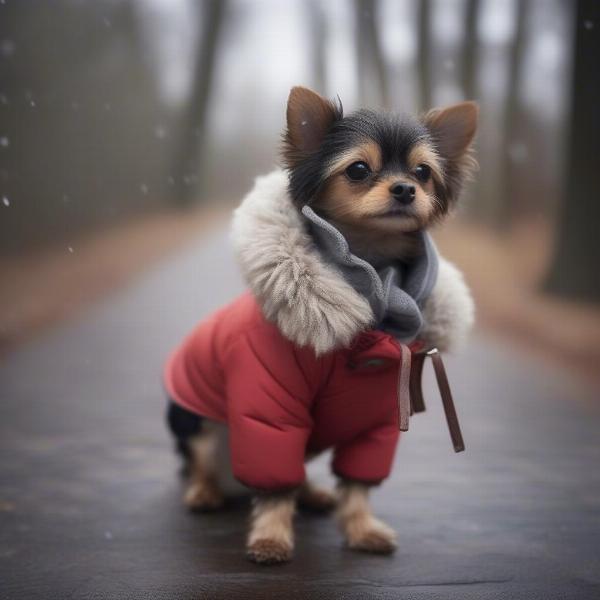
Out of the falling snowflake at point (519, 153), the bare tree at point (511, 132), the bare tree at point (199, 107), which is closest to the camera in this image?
the bare tree at point (511, 132)

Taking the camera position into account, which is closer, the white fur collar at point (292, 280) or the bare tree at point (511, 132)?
the white fur collar at point (292, 280)

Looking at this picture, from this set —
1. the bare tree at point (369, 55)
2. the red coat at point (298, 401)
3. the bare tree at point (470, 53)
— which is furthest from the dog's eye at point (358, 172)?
the bare tree at point (369, 55)

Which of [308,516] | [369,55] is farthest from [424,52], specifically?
[308,516]

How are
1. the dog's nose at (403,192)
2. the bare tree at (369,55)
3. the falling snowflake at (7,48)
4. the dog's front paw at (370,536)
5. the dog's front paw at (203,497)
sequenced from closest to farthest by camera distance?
the dog's nose at (403,192)
the dog's front paw at (370,536)
the dog's front paw at (203,497)
the falling snowflake at (7,48)
the bare tree at (369,55)

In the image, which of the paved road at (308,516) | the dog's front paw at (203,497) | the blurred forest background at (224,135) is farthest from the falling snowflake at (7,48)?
the dog's front paw at (203,497)

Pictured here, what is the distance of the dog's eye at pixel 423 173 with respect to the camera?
2.21 m

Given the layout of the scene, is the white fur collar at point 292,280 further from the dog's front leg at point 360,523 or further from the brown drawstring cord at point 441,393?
the dog's front leg at point 360,523

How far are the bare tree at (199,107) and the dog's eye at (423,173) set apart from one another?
6.70 metres

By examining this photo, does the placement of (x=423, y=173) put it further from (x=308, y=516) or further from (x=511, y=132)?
(x=511, y=132)

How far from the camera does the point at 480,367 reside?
5250mm

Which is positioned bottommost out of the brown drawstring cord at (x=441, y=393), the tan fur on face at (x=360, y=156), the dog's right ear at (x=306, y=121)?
the brown drawstring cord at (x=441, y=393)

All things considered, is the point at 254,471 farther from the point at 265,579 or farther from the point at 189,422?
the point at 189,422

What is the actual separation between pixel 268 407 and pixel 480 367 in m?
3.30

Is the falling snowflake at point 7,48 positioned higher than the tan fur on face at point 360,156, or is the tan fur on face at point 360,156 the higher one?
the falling snowflake at point 7,48
